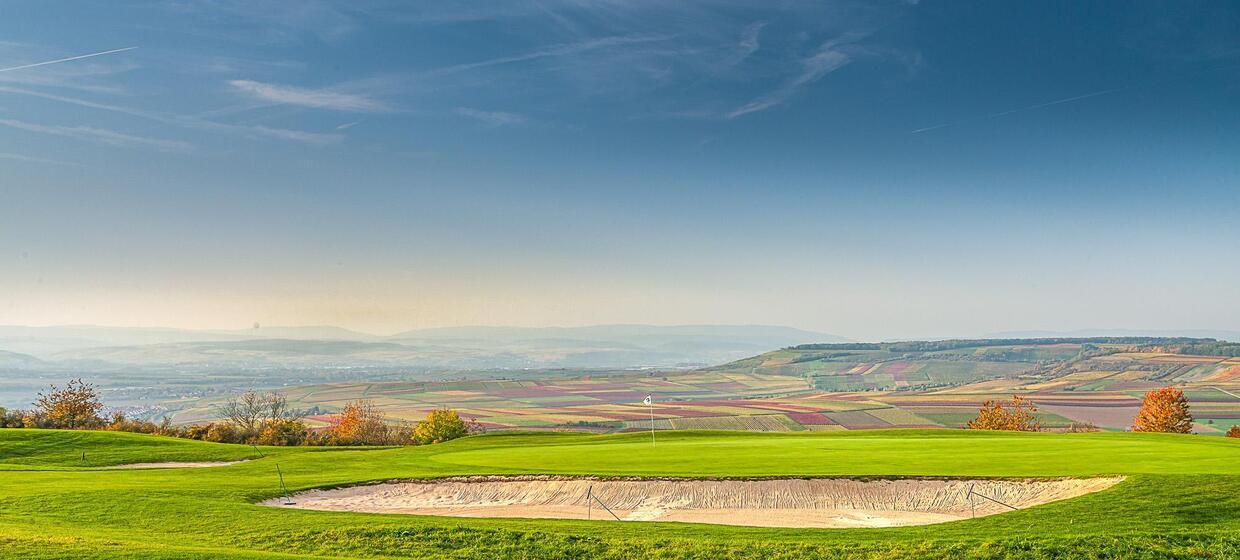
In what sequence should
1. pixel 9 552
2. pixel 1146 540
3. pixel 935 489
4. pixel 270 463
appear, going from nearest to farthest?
pixel 9 552, pixel 1146 540, pixel 935 489, pixel 270 463

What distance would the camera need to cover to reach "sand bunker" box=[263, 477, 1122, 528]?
18.5m

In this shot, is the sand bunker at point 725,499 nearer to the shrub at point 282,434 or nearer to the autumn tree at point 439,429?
the shrub at point 282,434

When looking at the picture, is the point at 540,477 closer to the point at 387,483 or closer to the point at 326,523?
the point at 387,483

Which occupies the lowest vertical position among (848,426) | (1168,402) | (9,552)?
(848,426)

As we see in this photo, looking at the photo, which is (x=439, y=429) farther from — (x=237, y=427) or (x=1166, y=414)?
(x=1166, y=414)

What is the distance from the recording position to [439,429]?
57250mm

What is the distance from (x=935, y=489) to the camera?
789 inches

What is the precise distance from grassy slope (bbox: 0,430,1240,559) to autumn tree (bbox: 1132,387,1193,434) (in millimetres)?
35951

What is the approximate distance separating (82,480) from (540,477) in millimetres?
14619

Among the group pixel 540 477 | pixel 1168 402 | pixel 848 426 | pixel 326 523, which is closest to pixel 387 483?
pixel 540 477

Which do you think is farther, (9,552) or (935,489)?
(935,489)

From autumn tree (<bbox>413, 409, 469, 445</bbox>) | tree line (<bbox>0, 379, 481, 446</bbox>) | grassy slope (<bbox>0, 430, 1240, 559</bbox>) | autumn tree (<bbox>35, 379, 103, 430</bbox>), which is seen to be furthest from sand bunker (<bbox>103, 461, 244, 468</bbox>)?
autumn tree (<bbox>35, 379, 103, 430</bbox>)

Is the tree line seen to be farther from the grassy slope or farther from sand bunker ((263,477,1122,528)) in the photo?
sand bunker ((263,477,1122,528))

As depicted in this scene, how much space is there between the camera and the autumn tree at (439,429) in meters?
56.8
